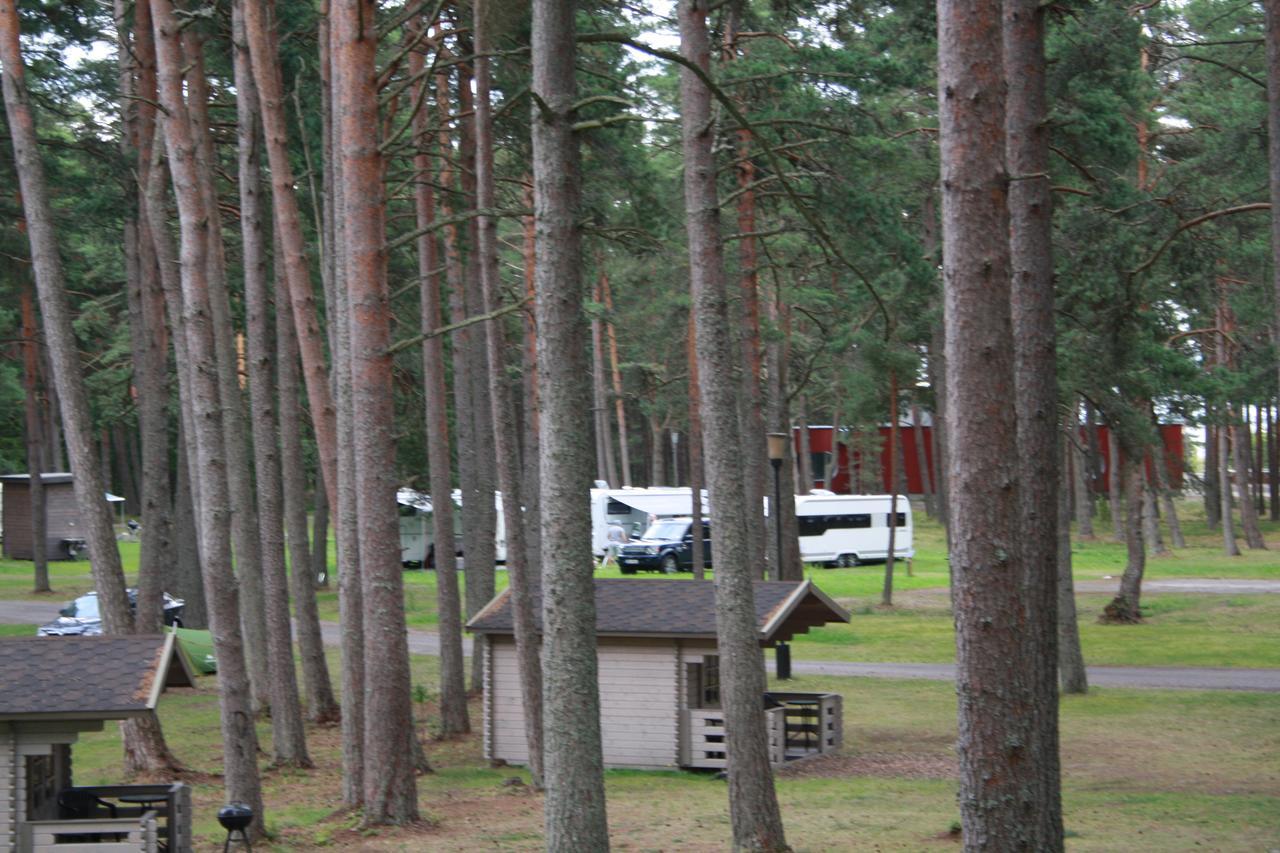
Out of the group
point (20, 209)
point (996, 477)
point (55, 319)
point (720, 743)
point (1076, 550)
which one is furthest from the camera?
point (1076, 550)

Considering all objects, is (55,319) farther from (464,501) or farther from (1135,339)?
(1135,339)

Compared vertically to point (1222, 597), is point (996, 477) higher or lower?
higher

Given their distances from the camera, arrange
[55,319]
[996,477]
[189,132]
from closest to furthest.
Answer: [996,477]
[189,132]
[55,319]

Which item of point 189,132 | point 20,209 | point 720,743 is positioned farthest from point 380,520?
point 20,209

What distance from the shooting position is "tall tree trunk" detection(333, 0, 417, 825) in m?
11.5

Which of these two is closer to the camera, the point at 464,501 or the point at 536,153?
the point at 536,153

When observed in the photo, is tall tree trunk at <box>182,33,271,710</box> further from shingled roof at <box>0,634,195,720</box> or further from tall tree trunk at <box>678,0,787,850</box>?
tall tree trunk at <box>678,0,787,850</box>

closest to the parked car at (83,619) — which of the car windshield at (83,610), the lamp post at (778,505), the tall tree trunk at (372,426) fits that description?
the car windshield at (83,610)

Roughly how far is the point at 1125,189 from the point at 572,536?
10769 mm

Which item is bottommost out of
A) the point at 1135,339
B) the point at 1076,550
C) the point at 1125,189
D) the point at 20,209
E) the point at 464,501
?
the point at 1076,550

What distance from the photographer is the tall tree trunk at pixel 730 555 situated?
9711mm

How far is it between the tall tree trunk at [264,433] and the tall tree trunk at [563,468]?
8659mm

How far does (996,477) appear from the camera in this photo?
6066mm

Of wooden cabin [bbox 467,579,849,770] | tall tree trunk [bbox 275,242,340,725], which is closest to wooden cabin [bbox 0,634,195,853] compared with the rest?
wooden cabin [bbox 467,579,849,770]
